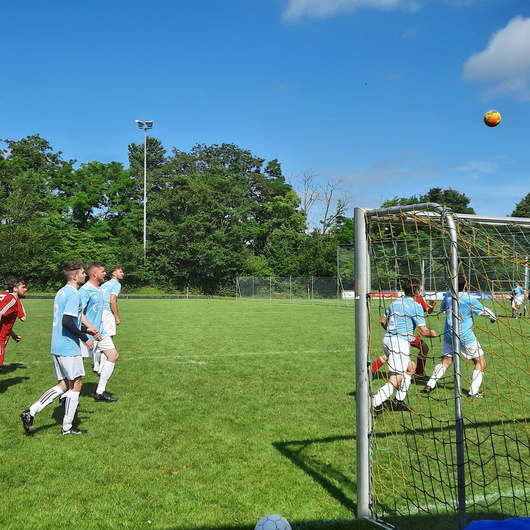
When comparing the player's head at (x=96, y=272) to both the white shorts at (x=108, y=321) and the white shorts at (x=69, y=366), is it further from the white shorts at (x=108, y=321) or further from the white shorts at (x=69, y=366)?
the white shorts at (x=69, y=366)

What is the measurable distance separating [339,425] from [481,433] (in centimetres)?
162

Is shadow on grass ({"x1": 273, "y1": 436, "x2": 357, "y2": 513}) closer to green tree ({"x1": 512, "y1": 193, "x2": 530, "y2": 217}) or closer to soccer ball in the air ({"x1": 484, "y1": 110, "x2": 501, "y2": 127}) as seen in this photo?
soccer ball in the air ({"x1": 484, "y1": 110, "x2": 501, "y2": 127})

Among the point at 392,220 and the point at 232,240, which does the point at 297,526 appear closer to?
the point at 392,220

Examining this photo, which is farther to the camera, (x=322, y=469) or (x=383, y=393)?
(x=383, y=393)

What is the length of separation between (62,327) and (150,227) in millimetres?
47992

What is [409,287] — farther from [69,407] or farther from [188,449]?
[69,407]

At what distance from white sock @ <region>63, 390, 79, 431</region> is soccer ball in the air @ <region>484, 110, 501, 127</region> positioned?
6.41 meters

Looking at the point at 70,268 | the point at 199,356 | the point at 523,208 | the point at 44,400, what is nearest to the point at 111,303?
the point at 70,268

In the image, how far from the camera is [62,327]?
18.2ft

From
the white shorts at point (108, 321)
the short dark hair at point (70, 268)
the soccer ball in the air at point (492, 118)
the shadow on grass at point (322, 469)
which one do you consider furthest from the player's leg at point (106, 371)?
the soccer ball in the air at point (492, 118)

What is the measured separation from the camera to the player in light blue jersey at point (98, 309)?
22.4 feet

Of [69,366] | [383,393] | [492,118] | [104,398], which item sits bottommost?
[104,398]

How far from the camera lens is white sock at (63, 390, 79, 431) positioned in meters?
5.64

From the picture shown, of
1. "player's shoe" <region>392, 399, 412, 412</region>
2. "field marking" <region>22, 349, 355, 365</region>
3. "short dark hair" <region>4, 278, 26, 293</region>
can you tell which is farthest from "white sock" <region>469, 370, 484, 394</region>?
"short dark hair" <region>4, 278, 26, 293</region>
